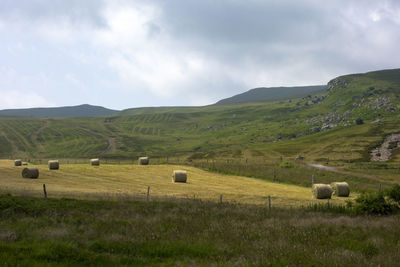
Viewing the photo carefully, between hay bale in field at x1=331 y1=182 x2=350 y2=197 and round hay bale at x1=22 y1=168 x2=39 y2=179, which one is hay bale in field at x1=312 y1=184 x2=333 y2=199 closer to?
hay bale in field at x1=331 y1=182 x2=350 y2=197

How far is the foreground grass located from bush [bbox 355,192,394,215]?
6.20 ft

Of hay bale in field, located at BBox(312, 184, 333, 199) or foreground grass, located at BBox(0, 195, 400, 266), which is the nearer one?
foreground grass, located at BBox(0, 195, 400, 266)

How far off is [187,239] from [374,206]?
39.5 feet

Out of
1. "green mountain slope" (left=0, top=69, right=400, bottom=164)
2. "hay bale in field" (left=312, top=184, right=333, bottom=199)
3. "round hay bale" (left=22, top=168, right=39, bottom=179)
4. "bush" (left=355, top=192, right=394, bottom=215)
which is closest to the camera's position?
"bush" (left=355, top=192, right=394, bottom=215)

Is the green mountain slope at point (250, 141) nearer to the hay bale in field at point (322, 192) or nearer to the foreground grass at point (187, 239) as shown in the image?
the hay bale in field at point (322, 192)

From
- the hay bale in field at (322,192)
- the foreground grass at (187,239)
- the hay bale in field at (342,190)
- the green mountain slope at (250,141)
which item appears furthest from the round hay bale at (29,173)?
the green mountain slope at (250,141)

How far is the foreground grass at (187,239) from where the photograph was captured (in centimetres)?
910

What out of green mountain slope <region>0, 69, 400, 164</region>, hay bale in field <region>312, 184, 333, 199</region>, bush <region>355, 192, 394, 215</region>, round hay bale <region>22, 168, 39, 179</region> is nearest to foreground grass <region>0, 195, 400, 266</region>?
bush <region>355, 192, 394, 215</region>

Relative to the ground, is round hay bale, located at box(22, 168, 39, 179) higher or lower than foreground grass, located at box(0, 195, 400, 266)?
lower

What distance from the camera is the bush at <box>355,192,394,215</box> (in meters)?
18.1

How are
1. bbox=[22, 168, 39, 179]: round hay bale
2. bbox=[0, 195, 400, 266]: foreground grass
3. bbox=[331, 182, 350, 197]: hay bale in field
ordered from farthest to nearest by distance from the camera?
bbox=[22, 168, 39, 179]: round hay bale < bbox=[331, 182, 350, 197]: hay bale in field < bbox=[0, 195, 400, 266]: foreground grass

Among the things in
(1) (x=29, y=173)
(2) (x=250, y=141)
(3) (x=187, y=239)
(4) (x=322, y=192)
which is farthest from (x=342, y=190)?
(2) (x=250, y=141)

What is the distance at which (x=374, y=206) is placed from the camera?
18.1 metres

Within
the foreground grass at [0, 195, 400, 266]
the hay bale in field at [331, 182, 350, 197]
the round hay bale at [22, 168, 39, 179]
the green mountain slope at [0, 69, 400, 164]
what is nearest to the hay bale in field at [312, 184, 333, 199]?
the hay bale in field at [331, 182, 350, 197]
